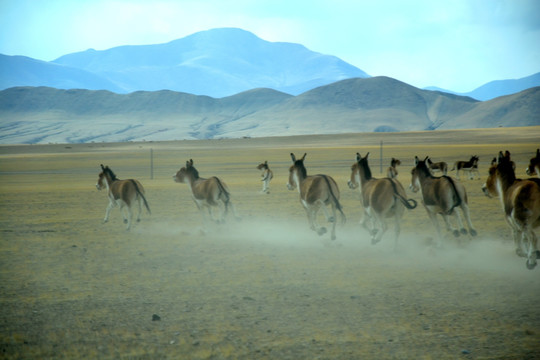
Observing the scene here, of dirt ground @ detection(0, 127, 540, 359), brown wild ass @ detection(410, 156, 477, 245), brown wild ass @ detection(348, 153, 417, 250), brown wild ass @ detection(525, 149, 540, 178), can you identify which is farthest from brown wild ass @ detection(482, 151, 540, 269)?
brown wild ass @ detection(525, 149, 540, 178)

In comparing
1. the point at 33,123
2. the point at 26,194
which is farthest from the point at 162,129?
the point at 26,194

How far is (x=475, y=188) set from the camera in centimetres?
Answer: 2442

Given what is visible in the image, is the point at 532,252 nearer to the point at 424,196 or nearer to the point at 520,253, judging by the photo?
the point at 520,253

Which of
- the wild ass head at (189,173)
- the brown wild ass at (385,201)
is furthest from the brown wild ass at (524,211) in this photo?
the wild ass head at (189,173)

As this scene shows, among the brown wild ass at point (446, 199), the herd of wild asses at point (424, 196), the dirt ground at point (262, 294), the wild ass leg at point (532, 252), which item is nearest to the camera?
the dirt ground at point (262, 294)

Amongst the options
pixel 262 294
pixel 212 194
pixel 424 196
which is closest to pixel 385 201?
pixel 424 196

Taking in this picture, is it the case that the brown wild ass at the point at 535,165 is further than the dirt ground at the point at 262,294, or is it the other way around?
the brown wild ass at the point at 535,165

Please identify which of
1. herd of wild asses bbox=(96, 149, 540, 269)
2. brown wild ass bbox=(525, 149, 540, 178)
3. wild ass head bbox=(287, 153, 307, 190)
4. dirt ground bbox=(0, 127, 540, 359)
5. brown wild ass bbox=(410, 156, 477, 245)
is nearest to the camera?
dirt ground bbox=(0, 127, 540, 359)

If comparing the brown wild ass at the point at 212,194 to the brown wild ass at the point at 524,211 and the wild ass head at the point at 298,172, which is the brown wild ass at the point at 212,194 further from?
the brown wild ass at the point at 524,211

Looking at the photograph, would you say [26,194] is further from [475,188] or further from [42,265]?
[475,188]

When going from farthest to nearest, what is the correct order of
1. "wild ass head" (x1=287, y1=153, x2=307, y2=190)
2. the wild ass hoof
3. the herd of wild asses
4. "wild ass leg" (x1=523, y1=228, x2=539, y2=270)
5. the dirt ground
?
"wild ass head" (x1=287, y1=153, x2=307, y2=190)
the wild ass hoof
the herd of wild asses
"wild ass leg" (x1=523, y1=228, x2=539, y2=270)
the dirt ground

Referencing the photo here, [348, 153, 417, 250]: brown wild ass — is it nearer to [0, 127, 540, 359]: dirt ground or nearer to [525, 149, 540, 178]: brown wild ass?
[0, 127, 540, 359]: dirt ground

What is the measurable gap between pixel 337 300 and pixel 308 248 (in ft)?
12.8

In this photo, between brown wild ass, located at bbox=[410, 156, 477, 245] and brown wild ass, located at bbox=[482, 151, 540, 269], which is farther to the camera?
brown wild ass, located at bbox=[410, 156, 477, 245]
